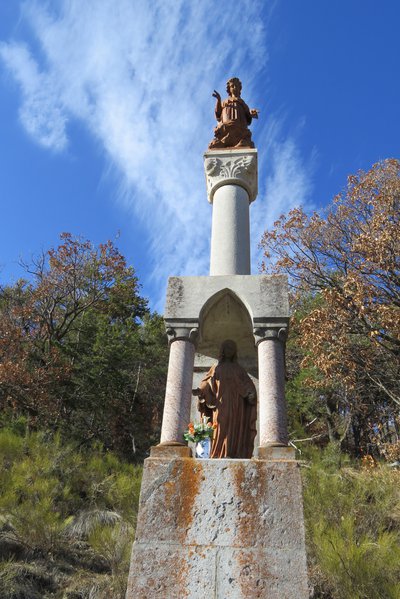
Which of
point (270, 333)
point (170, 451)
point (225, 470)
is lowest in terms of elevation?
point (225, 470)

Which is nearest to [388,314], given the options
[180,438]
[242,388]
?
[242,388]

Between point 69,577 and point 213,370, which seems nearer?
point 213,370

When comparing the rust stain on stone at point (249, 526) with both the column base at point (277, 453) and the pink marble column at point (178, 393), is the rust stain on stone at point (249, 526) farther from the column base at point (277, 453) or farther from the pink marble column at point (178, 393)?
the pink marble column at point (178, 393)

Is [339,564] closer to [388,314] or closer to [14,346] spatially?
[388,314]

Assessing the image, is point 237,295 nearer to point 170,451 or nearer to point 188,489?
point 170,451

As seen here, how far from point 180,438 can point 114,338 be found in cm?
1166

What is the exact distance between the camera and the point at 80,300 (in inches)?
753

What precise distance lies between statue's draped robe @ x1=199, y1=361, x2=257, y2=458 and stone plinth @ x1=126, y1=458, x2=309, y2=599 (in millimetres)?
773

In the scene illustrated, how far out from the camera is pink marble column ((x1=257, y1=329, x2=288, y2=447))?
4832 mm

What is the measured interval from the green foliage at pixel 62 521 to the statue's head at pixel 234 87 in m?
8.50

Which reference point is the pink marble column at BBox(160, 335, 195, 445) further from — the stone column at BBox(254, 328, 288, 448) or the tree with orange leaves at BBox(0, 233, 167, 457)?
the tree with orange leaves at BBox(0, 233, 167, 457)

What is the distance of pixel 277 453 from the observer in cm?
463

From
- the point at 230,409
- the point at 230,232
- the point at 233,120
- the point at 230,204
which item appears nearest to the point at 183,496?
the point at 230,409

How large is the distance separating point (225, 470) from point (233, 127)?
20.0 ft
